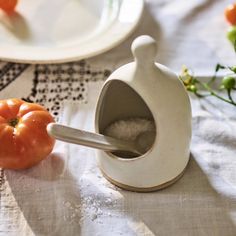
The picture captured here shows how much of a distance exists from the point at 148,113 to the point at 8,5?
0.38 m

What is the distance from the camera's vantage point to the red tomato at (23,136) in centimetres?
64

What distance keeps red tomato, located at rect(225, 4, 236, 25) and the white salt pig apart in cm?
34

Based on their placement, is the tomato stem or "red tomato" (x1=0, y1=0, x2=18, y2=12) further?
"red tomato" (x1=0, y1=0, x2=18, y2=12)

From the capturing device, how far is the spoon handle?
57 cm

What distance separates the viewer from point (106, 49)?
0.84 m

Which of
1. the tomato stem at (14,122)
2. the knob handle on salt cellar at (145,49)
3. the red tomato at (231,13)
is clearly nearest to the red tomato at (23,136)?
the tomato stem at (14,122)

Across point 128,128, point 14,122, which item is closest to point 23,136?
point 14,122

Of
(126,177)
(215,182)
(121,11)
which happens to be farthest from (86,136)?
(121,11)

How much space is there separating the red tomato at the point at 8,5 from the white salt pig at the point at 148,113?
357 millimetres

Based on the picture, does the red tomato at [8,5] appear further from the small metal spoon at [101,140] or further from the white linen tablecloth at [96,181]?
the small metal spoon at [101,140]

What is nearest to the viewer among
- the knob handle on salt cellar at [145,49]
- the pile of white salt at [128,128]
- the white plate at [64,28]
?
the knob handle on salt cellar at [145,49]

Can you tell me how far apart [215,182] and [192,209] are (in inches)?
2.2

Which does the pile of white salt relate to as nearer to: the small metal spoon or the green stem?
the small metal spoon

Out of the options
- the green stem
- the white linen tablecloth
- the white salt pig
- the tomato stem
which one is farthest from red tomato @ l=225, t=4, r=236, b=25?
the tomato stem
